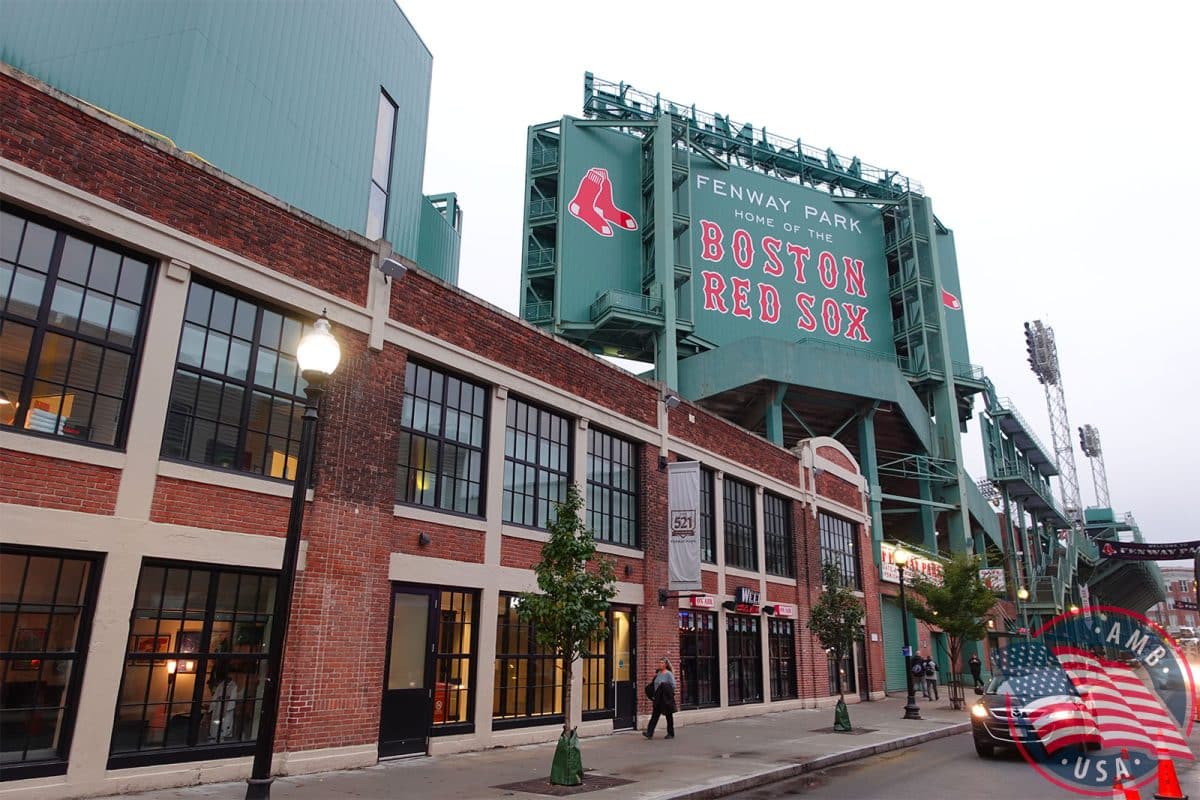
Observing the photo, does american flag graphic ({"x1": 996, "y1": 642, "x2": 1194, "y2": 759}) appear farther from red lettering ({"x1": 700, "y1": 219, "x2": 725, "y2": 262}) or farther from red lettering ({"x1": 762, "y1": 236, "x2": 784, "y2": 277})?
red lettering ({"x1": 762, "y1": 236, "x2": 784, "y2": 277})

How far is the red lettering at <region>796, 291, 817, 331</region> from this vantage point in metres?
40.6

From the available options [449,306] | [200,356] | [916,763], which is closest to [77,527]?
[200,356]

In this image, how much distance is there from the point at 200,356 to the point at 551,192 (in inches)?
1220

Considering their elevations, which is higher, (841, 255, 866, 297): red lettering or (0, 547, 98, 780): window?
(841, 255, 866, 297): red lettering

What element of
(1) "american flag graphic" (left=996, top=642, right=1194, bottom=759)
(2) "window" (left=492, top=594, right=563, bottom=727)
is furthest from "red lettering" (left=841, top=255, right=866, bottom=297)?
(2) "window" (left=492, top=594, right=563, bottom=727)

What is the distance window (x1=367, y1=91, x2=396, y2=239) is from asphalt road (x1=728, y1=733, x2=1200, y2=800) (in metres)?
22.1

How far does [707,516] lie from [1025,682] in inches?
381

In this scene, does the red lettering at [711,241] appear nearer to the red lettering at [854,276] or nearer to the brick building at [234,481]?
the red lettering at [854,276]

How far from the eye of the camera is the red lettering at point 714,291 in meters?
38.6

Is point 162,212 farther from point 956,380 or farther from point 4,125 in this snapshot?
point 956,380

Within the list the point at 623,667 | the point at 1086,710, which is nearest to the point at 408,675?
the point at 623,667

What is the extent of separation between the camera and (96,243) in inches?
413

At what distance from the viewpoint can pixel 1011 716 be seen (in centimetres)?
1402

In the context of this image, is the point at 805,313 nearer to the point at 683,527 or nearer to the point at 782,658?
the point at 782,658
